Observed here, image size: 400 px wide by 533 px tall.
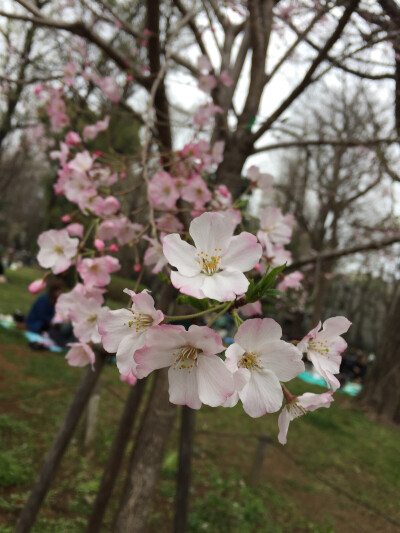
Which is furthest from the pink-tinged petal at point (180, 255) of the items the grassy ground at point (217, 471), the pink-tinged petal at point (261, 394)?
the grassy ground at point (217, 471)

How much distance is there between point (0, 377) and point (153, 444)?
2986 millimetres

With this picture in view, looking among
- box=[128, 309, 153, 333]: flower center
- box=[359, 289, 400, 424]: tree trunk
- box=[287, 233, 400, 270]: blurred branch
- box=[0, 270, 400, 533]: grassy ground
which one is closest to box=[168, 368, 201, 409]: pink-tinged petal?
box=[128, 309, 153, 333]: flower center

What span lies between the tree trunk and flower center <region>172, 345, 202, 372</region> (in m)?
7.40

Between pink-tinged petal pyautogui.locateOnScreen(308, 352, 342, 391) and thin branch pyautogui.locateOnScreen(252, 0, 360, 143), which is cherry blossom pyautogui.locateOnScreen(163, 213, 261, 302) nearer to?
pink-tinged petal pyautogui.locateOnScreen(308, 352, 342, 391)

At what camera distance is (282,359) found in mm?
672

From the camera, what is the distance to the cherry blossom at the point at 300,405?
0.73m

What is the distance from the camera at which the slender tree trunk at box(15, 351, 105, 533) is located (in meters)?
1.80

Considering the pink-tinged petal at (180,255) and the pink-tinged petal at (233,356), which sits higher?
the pink-tinged petal at (180,255)

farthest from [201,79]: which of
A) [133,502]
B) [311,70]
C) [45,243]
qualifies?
[133,502]

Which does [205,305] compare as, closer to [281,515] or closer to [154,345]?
[154,345]

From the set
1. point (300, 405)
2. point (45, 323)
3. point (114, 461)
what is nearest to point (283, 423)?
point (300, 405)

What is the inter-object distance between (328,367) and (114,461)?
5.80 feet

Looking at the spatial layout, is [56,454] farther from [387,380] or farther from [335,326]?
[387,380]

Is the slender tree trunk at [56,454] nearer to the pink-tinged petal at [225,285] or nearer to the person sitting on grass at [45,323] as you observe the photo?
the pink-tinged petal at [225,285]
